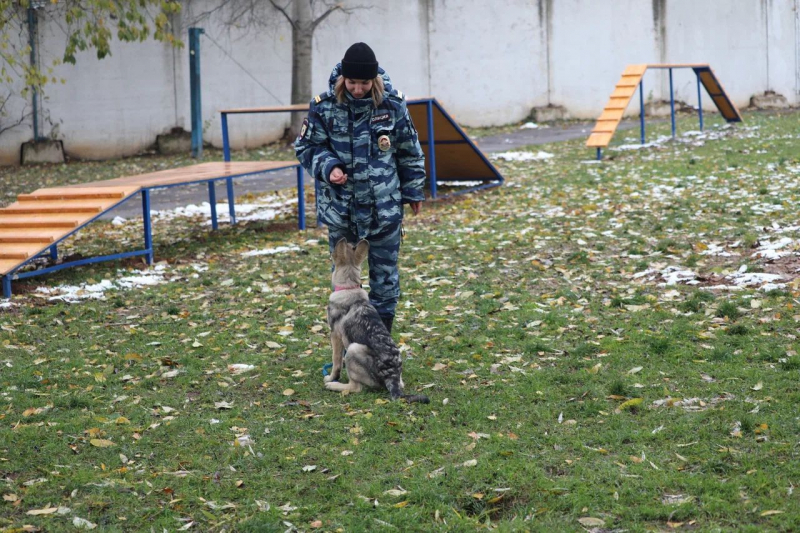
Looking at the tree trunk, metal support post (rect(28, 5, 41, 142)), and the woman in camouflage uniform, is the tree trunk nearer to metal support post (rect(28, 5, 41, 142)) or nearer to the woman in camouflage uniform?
metal support post (rect(28, 5, 41, 142))

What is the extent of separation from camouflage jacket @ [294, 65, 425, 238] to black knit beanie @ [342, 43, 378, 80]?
197 mm

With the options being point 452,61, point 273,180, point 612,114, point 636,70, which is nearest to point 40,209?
point 273,180

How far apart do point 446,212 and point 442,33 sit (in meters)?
11.3

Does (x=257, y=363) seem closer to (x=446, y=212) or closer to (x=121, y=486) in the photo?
(x=121, y=486)

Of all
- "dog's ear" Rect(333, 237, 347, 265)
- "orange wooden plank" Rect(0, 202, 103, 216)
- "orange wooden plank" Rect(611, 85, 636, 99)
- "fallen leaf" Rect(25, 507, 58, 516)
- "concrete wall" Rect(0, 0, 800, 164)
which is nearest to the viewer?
"fallen leaf" Rect(25, 507, 58, 516)

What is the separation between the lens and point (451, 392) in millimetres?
5055

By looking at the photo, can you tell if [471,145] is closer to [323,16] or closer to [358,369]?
[358,369]

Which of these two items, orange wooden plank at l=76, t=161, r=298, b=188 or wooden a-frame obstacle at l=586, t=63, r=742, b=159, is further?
wooden a-frame obstacle at l=586, t=63, r=742, b=159

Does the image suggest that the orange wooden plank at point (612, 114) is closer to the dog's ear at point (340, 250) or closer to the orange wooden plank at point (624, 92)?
the orange wooden plank at point (624, 92)

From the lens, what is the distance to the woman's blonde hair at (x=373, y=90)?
497 centimetres

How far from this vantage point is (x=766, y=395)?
4574mm

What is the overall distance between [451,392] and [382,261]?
894mm

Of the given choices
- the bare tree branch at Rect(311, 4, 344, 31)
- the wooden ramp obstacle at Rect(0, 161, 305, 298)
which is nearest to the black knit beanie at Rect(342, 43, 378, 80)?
the wooden ramp obstacle at Rect(0, 161, 305, 298)

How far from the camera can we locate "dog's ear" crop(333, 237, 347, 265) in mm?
4988
